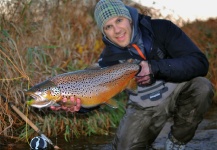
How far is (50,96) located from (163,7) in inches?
210

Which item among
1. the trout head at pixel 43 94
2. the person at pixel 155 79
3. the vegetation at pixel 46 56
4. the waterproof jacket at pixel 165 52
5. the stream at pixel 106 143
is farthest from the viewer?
the vegetation at pixel 46 56

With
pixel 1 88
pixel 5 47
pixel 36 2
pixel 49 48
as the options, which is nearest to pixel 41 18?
pixel 36 2

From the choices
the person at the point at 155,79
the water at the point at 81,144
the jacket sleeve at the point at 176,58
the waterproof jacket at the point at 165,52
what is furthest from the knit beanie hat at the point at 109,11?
the water at the point at 81,144

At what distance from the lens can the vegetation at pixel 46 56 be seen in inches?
205

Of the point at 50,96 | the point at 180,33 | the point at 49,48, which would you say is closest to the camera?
the point at 50,96

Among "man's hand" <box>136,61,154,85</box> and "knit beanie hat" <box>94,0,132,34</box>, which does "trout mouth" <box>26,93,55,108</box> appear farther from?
"knit beanie hat" <box>94,0,132,34</box>

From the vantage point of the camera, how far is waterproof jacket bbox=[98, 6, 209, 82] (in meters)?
3.43

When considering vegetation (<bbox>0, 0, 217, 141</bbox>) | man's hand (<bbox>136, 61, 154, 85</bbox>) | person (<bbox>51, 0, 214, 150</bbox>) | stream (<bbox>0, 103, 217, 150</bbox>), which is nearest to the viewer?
man's hand (<bbox>136, 61, 154, 85</bbox>)

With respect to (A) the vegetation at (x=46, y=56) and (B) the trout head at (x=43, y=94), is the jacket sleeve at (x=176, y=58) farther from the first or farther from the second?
(A) the vegetation at (x=46, y=56)

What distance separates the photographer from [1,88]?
516 centimetres

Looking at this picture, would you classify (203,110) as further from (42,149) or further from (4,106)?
(4,106)

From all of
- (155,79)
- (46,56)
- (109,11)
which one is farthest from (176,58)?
(46,56)

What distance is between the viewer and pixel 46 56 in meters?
5.95

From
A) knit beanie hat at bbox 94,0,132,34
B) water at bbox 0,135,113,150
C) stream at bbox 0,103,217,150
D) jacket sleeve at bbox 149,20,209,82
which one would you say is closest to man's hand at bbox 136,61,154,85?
jacket sleeve at bbox 149,20,209,82
